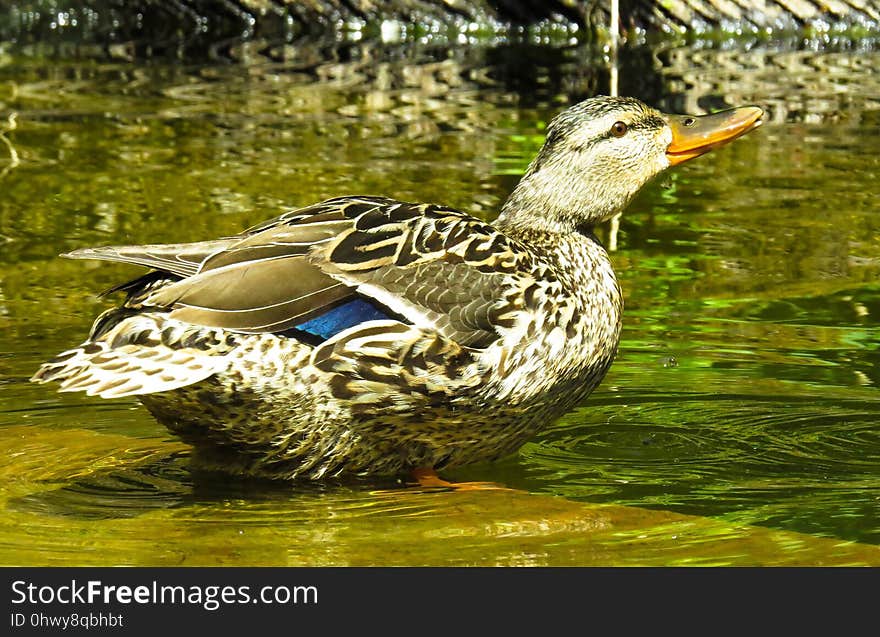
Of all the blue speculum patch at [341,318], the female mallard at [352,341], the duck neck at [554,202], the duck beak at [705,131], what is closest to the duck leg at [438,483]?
the female mallard at [352,341]

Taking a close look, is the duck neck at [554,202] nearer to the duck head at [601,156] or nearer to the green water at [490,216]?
the duck head at [601,156]

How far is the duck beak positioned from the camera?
21.1 feet

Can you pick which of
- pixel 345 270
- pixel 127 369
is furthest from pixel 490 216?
pixel 127 369

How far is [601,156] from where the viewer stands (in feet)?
20.6

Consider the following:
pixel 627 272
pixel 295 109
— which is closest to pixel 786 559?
pixel 627 272

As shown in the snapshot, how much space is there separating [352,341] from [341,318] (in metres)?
0.10

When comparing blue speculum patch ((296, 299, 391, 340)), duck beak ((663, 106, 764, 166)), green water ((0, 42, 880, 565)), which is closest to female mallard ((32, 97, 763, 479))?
blue speculum patch ((296, 299, 391, 340))

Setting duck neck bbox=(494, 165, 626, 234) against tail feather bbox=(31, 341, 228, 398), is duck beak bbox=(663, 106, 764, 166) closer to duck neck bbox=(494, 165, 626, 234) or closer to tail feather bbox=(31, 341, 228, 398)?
duck neck bbox=(494, 165, 626, 234)

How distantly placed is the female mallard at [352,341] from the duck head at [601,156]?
0.99 ft

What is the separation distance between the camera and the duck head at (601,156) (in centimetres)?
626

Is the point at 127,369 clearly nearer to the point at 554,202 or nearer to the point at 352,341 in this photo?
the point at 352,341

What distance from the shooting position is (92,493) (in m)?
5.59
